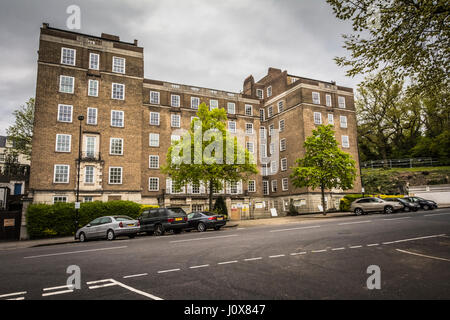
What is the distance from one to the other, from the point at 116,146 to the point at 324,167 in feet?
75.6

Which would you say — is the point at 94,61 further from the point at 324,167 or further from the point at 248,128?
the point at 324,167

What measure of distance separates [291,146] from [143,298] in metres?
42.7

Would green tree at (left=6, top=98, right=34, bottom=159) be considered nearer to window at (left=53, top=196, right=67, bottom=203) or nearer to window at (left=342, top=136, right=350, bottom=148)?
window at (left=53, top=196, right=67, bottom=203)

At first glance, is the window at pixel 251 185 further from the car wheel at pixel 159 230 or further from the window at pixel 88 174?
the car wheel at pixel 159 230

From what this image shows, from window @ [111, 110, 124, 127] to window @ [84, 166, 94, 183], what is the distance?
18.0ft

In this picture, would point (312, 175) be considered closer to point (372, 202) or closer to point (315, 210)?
point (372, 202)

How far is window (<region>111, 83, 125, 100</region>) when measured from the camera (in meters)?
34.9

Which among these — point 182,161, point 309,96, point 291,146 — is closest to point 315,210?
point 291,146

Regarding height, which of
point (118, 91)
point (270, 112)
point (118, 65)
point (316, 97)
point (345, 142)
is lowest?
point (345, 142)

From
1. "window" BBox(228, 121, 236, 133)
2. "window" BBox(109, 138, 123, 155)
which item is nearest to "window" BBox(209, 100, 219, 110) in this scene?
"window" BBox(228, 121, 236, 133)

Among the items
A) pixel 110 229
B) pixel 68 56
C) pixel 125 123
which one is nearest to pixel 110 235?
pixel 110 229

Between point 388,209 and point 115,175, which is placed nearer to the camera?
point 388,209

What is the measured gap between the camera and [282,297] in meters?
5.15

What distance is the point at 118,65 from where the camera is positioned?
1398 inches
